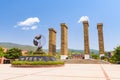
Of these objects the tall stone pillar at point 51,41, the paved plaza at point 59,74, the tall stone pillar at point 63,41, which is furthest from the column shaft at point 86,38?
the paved plaza at point 59,74

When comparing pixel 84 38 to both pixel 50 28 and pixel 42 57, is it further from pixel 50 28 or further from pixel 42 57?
pixel 42 57

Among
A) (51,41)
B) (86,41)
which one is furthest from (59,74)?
(51,41)

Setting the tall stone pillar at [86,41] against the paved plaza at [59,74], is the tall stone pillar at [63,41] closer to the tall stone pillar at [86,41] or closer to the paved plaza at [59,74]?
the tall stone pillar at [86,41]

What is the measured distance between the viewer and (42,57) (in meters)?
22.1

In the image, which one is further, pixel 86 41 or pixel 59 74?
pixel 86 41

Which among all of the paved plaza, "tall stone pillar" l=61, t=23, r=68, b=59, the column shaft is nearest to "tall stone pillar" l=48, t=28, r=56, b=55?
"tall stone pillar" l=61, t=23, r=68, b=59

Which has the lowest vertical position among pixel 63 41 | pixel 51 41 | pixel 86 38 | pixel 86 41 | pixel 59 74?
pixel 59 74

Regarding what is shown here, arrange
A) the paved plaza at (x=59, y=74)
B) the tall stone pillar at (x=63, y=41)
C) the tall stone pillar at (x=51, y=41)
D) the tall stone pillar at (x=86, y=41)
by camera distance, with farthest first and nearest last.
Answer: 1. the tall stone pillar at (x=51, y=41)
2. the tall stone pillar at (x=63, y=41)
3. the tall stone pillar at (x=86, y=41)
4. the paved plaza at (x=59, y=74)

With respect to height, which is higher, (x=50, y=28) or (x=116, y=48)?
(x=50, y=28)

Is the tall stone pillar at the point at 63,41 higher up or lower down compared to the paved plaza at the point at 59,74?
higher up

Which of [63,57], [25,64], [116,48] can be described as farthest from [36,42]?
[116,48]

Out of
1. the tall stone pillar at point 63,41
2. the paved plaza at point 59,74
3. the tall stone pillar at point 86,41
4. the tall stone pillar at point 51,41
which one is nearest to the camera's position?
the paved plaza at point 59,74

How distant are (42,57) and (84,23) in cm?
2343

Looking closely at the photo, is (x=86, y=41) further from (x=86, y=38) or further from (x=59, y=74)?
(x=59, y=74)
